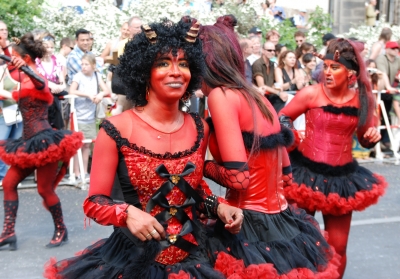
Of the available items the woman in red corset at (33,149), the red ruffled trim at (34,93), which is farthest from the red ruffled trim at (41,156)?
the red ruffled trim at (34,93)

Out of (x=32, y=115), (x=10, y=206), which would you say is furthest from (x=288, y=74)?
(x=10, y=206)

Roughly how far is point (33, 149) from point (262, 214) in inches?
145

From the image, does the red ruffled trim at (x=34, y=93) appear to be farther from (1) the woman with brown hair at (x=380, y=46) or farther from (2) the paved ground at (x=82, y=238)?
(1) the woman with brown hair at (x=380, y=46)

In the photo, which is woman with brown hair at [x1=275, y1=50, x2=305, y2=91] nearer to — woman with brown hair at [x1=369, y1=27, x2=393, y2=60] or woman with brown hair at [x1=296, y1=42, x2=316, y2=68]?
woman with brown hair at [x1=296, y1=42, x2=316, y2=68]

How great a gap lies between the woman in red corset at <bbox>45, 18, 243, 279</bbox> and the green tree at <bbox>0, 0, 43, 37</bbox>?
9.04 metres

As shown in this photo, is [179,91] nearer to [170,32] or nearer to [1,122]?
[170,32]

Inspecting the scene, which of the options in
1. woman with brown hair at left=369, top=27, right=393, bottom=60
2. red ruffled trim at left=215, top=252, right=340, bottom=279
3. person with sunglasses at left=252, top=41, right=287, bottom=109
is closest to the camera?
red ruffled trim at left=215, top=252, right=340, bottom=279

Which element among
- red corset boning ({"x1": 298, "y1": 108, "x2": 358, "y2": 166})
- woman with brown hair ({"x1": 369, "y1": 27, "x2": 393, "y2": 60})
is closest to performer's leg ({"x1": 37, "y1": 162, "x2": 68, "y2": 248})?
red corset boning ({"x1": 298, "y1": 108, "x2": 358, "y2": 166})

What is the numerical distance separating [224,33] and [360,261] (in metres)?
3.66

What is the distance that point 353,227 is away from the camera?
7785 mm

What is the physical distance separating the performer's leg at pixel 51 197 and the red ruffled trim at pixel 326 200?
2.72m

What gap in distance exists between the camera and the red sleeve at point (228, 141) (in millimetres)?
3504

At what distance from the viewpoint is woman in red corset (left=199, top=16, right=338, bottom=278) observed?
3.50 meters

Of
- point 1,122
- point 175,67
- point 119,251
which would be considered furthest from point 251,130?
point 1,122
